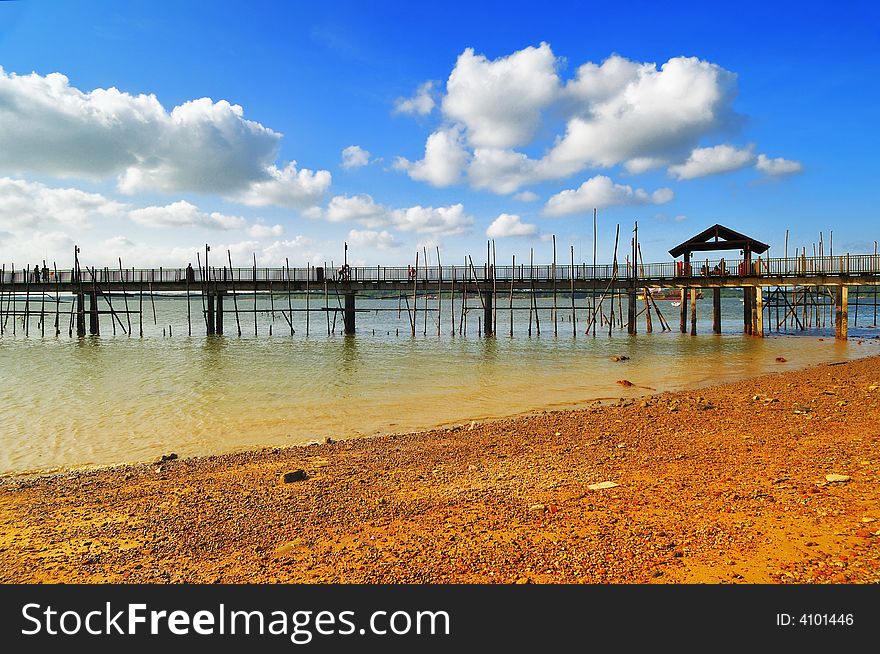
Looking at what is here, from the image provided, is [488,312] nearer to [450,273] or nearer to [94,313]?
[450,273]

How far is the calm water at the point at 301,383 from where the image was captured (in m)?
11.9

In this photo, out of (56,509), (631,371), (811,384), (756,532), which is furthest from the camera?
(631,371)

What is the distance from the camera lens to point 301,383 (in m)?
19.2

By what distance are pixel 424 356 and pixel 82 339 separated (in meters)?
26.9

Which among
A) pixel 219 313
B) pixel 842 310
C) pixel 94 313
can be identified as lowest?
pixel 842 310

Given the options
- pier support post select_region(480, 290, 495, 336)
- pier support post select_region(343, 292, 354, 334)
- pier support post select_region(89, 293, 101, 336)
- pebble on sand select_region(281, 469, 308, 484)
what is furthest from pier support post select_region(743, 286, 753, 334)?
pier support post select_region(89, 293, 101, 336)

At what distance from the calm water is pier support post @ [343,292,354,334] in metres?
4.02

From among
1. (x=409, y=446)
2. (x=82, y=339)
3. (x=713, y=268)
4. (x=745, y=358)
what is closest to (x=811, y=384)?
(x=745, y=358)

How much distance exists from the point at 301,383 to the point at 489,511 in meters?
14.2

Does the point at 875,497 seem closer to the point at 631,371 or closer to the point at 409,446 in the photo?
the point at 409,446

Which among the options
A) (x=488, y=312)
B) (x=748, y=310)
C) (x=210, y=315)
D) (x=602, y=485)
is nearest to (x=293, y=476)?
(x=602, y=485)

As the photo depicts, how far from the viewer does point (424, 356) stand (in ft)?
89.2

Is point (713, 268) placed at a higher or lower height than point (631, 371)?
higher

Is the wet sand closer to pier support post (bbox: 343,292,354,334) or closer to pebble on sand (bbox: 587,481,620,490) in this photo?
pebble on sand (bbox: 587,481,620,490)
